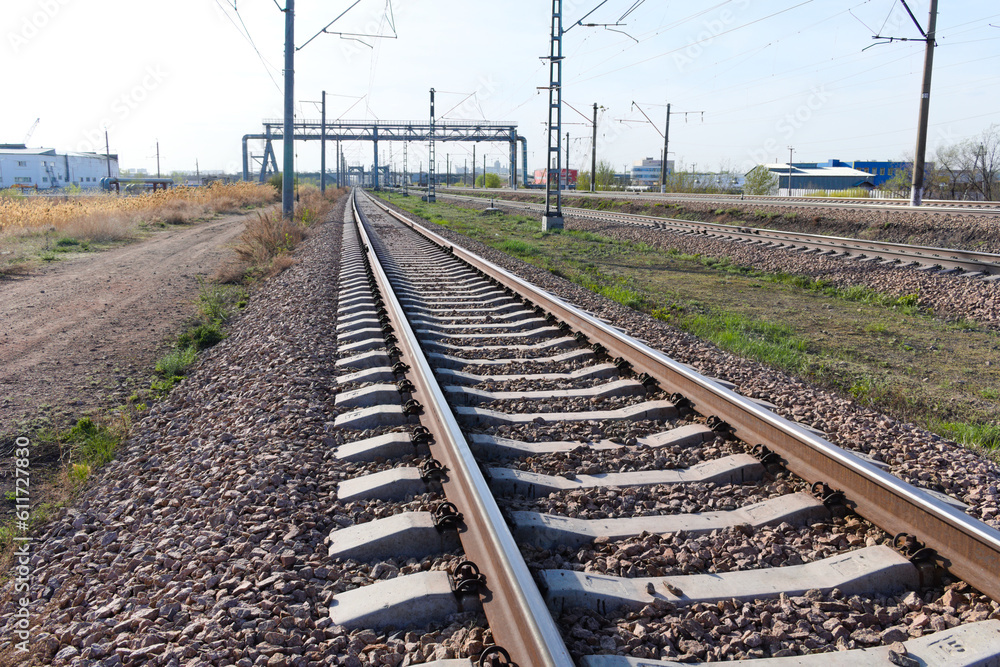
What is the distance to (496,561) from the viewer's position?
9.18ft

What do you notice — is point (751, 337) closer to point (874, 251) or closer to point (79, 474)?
point (79, 474)

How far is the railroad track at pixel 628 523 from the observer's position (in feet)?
8.53

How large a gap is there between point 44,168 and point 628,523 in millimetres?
105895

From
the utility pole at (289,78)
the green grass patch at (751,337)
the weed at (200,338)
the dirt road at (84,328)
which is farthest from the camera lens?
the utility pole at (289,78)

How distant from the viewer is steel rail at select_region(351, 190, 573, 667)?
2.31 m

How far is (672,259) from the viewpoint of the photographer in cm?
1631

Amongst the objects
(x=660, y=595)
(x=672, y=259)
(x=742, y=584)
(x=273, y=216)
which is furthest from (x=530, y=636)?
(x=273, y=216)

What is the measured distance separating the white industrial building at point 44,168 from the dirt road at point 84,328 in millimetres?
75167

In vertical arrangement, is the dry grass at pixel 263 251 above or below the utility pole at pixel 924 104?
below

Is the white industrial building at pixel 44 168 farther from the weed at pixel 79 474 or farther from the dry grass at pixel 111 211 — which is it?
the weed at pixel 79 474

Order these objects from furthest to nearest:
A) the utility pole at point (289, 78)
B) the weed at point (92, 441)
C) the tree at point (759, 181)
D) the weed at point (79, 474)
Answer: the tree at point (759, 181)
the utility pole at point (289, 78)
the weed at point (92, 441)
the weed at point (79, 474)

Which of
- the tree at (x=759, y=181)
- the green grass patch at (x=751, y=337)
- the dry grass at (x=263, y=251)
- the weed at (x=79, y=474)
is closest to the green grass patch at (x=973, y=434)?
the green grass patch at (x=751, y=337)

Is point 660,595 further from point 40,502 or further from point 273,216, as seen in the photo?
point 273,216

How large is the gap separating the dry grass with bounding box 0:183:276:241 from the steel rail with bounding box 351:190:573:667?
21.5 meters
